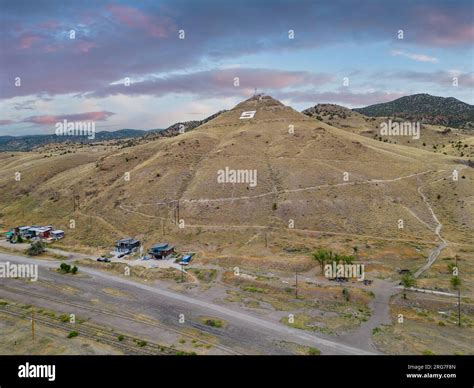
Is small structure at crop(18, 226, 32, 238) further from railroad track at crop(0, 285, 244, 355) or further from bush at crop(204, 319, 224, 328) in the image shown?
bush at crop(204, 319, 224, 328)

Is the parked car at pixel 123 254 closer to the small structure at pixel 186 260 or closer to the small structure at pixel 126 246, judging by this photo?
the small structure at pixel 126 246

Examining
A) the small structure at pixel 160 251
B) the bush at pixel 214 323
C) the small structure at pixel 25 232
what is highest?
the small structure at pixel 25 232

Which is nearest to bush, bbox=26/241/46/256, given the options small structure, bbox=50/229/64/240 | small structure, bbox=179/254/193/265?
small structure, bbox=50/229/64/240

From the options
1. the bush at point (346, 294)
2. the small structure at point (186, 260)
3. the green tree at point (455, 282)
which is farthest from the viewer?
the small structure at point (186, 260)

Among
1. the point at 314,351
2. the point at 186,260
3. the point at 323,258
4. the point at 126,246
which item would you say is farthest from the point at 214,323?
the point at 126,246

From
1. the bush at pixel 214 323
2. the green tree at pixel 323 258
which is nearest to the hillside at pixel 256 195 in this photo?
the green tree at pixel 323 258
